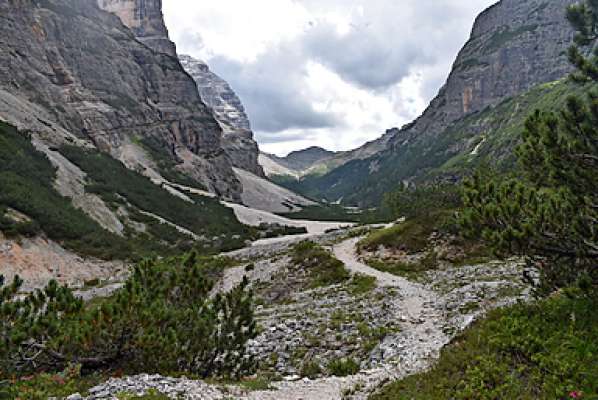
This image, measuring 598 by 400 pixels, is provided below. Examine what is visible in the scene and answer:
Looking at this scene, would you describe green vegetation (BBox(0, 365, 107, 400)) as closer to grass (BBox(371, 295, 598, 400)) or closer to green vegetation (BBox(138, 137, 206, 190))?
grass (BBox(371, 295, 598, 400))

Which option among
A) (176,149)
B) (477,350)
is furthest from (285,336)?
(176,149)

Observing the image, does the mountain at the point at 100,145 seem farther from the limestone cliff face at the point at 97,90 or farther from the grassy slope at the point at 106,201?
the limestone cliff face at the point at 97,90

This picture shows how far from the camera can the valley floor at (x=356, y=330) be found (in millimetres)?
11469

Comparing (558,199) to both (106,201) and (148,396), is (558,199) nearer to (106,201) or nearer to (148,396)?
(148,396)

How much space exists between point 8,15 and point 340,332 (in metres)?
139

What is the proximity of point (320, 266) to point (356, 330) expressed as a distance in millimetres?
17127

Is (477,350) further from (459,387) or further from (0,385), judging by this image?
(0,385)

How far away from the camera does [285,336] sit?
19344 millimetres

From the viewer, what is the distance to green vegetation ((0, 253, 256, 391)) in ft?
34.9

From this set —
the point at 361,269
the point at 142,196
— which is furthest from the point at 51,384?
the point at 142,196

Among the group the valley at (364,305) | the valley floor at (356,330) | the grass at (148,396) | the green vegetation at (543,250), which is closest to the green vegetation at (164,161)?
the valley at (364,305)

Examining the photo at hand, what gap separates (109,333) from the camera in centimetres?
1123

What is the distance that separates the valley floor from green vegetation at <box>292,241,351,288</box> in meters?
1.49

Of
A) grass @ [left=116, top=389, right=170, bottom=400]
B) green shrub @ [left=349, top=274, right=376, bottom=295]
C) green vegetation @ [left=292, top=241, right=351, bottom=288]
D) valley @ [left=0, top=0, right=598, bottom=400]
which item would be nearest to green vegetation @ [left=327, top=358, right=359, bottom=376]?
valley @ [left=0, top=0, right=598, bottom=400]
